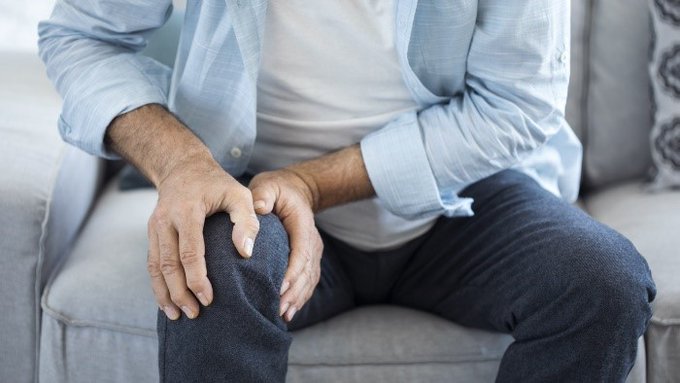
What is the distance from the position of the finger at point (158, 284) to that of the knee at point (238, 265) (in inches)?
2.6

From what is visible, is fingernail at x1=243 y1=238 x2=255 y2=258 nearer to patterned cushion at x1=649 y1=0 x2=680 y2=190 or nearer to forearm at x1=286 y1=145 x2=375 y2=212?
forearm at x1=286 y1=145 x2=375 y2=212

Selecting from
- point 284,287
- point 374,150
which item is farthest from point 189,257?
point 374,150

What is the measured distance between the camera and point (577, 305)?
3.54ft

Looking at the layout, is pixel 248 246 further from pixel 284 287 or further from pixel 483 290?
pixel 483 290

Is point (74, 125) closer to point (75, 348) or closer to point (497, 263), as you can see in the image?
point (75, 348)

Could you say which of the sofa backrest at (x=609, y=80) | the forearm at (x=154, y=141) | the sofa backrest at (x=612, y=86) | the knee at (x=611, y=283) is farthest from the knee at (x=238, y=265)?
the sofa backrest at (x=612, y=86)

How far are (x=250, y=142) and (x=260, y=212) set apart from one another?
0.20 metres

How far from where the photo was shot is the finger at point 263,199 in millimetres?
1098

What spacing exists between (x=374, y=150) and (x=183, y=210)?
1.01 feet

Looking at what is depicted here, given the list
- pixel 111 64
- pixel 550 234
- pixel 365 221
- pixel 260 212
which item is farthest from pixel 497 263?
pixel 111 64

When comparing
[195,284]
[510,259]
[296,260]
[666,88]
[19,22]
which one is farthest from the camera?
[19,22]

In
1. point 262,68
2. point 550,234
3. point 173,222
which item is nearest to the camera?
point 173,222

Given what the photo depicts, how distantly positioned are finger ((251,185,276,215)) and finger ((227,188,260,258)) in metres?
0.03

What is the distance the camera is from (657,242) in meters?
1.39
